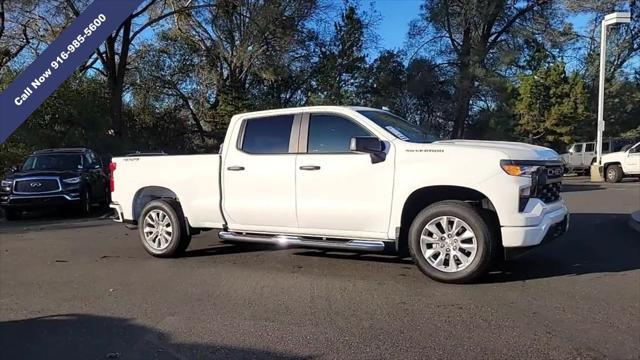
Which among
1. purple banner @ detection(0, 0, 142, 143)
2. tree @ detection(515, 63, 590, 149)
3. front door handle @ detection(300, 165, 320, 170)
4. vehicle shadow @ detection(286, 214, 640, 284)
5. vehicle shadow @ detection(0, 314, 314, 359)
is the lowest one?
vehicle shadow @ detection(0, 314, 314, 359)

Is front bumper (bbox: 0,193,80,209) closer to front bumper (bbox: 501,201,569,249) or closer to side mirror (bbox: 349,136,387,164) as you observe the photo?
side mirror (bbox: 349,136,387,164)

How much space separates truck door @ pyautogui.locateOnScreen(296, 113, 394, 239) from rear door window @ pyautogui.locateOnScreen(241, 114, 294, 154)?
0.87 ft

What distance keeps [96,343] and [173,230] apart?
11.4 feet

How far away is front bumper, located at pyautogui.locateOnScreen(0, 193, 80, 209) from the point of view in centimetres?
1405

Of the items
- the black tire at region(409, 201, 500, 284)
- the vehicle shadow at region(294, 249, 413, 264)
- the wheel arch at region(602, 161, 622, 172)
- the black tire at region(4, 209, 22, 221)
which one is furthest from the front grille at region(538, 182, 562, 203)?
the wheel arch at region(602, 161, 622, 172)

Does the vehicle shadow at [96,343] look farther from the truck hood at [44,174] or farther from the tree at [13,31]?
the tree at [13,31]

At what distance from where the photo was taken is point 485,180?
6219 millimetres

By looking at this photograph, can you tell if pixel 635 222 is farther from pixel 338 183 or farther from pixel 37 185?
pixel 37 185

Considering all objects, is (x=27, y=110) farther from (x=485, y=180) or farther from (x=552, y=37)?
(x=552, y=37)

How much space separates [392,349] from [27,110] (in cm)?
313

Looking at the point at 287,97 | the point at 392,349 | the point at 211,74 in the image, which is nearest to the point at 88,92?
the point at 211,74

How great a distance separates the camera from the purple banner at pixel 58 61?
2.43 metres

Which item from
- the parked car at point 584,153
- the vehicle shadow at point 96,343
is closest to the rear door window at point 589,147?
the parked car at point 584,153

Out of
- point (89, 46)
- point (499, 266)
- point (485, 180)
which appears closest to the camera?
point (89, 46)
